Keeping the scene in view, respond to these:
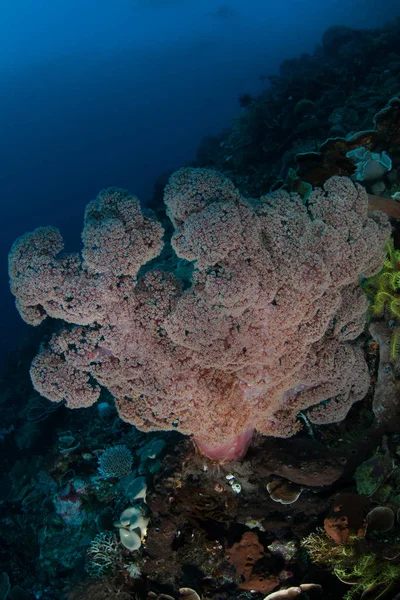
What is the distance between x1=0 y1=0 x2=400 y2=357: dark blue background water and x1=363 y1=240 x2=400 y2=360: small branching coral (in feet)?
116

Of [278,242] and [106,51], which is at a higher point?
[106,51]

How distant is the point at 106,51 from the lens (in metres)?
110

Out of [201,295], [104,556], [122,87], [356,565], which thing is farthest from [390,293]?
[122,87]

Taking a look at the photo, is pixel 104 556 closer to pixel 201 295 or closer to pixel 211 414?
pixel 211 414

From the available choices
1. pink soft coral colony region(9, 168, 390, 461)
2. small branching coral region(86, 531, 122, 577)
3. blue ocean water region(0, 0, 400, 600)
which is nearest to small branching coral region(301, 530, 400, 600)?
blue ocean water region(0, 0, 400, 600)

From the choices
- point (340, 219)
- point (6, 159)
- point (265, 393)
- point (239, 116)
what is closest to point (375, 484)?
point (265, 393)

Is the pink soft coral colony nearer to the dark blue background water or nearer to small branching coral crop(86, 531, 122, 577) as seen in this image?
small branching coral crop(86, 531, 122, 577)

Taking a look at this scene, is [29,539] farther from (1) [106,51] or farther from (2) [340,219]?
(1) [106,51]

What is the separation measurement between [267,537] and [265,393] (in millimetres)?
2156

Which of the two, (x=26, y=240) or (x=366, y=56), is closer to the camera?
(x=26, y=240)

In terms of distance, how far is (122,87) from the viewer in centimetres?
8969

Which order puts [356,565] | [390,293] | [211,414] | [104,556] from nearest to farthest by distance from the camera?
[356,565]
[211,414]
[390,293]
[104,556]

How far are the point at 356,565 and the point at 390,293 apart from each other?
10.3 ft

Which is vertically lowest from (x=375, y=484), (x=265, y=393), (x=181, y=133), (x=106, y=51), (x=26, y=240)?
(x=181, y=133)
